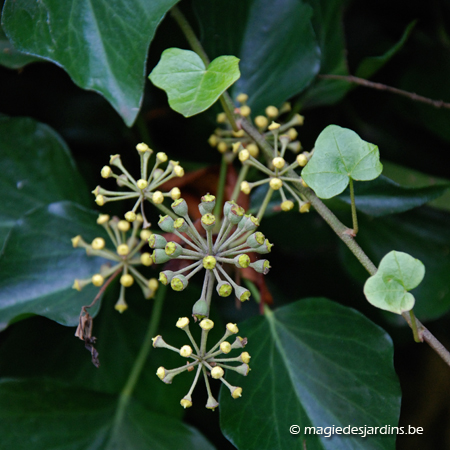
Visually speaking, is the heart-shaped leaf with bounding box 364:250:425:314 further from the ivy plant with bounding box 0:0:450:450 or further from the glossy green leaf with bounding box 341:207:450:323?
the glossy green leaf with bounding box 341:207:450:323

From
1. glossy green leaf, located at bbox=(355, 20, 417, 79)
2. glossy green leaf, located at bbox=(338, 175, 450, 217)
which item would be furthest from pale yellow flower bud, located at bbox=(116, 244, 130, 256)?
glossy green leaf, located at bbox=(355, 20, 417, 79)

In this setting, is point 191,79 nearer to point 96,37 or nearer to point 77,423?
point 96,37

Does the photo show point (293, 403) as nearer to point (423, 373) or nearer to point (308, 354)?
point (308, 354)

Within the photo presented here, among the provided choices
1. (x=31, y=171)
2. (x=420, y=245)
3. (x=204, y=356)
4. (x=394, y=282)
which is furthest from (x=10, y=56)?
(x=420, y=245)

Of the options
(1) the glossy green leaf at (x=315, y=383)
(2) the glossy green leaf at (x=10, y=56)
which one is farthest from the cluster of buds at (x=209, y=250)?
(2) the glossy green leaf at (x=10, y=56)

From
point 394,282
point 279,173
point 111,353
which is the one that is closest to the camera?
point 394,282

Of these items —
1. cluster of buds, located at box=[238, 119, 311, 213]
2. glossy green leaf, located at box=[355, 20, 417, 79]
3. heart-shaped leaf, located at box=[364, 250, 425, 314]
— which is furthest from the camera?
glossy green leaf, located at box=[355, 20, 417, 79]
